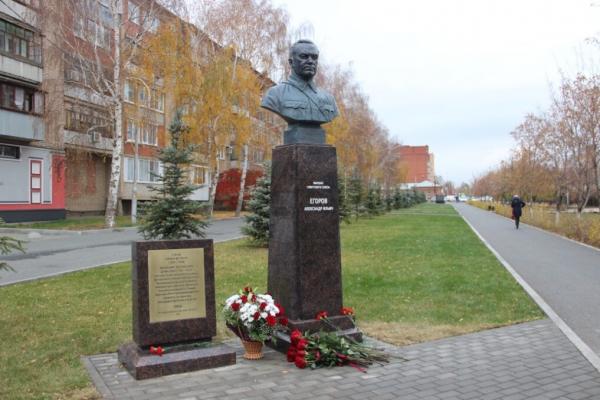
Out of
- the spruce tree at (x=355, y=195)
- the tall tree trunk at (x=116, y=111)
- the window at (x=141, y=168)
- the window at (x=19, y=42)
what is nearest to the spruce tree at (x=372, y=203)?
the spruce tree at (x=355, y=195)

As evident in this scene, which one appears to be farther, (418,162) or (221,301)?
(418,162)

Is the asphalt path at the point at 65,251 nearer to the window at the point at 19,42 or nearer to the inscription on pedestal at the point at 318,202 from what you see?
the inscription on pedestal at the point at 318,202

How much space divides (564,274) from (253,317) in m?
8.99

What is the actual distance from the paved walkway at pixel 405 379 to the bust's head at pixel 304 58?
3232 mm

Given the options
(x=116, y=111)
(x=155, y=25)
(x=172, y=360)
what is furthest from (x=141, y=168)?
(x=172, y=360)

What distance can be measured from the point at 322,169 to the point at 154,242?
2021 mm

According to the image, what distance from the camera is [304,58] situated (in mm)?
6508

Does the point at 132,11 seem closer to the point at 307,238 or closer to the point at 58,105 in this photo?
the point at 58,105

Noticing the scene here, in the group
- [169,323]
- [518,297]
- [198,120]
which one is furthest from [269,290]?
[198,120]

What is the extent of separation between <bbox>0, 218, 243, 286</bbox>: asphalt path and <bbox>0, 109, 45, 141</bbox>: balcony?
6222 mm

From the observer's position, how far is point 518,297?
30.1ft

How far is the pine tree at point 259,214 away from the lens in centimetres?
1644

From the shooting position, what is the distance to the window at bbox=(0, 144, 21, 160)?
1087 inches

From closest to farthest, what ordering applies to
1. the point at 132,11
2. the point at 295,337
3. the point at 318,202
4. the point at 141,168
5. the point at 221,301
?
the point at 295,337
the point at 318,202
the point at 221,301
the point at 132,11
the point at 141,168
